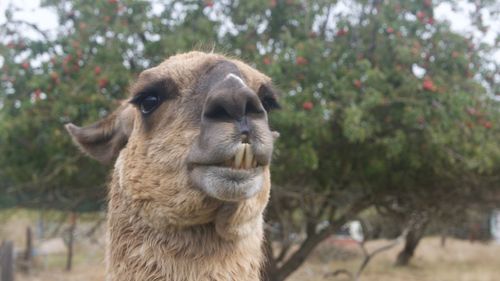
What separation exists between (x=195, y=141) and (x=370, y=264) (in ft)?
60.5

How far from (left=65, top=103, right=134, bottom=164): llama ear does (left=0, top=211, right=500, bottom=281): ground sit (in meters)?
11.3

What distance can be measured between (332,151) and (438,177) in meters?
2.34

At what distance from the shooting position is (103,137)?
10.9 ft

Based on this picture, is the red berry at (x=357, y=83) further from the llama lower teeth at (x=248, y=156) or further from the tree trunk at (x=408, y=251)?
the tree trunk at (x=408, y=251)

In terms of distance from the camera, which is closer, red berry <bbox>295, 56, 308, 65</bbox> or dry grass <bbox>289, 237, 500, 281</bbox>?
red berry <bbox>295, 56, 308, 65</bbox>

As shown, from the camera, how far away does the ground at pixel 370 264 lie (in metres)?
15.8

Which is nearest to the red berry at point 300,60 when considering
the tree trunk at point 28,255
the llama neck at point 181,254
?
the llama neck at point 181,254

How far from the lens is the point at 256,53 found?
662 centimetres

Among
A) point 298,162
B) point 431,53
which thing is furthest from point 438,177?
point 298,162

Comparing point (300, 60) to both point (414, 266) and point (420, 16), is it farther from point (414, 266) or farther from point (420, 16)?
point (414, 266)

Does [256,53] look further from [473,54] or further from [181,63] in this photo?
[181,63]

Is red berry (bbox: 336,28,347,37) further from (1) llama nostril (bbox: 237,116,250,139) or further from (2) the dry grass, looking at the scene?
(2) the dry grass

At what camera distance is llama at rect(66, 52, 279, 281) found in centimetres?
207

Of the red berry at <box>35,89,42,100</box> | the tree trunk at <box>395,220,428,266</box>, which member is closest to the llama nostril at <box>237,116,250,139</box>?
the red berry at <box>35,89,42,100</box>
